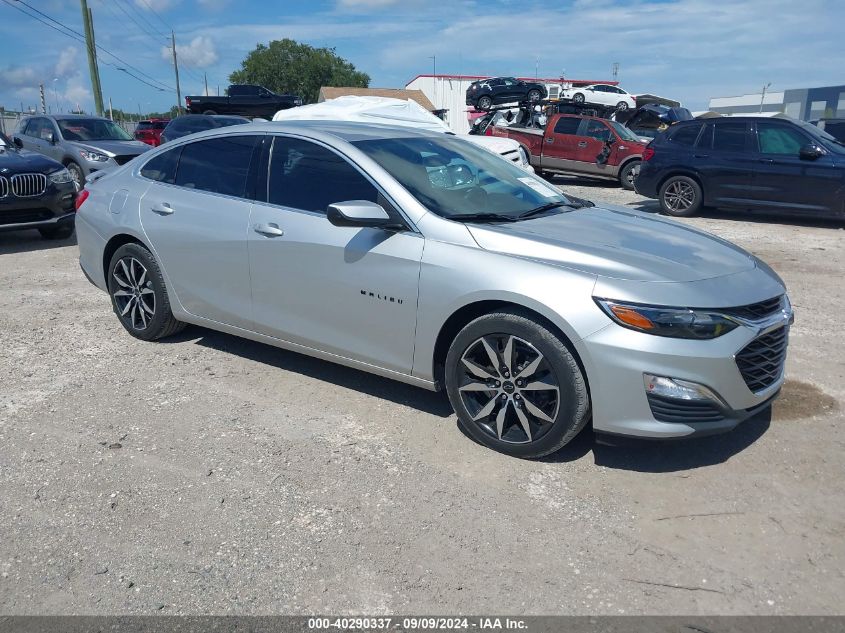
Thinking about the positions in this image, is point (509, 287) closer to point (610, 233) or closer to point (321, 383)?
point (610, 233)

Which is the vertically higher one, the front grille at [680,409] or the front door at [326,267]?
the front door at [326,267]

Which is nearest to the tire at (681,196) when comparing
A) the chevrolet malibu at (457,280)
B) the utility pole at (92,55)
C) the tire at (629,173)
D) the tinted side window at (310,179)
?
the tire at (629,173)

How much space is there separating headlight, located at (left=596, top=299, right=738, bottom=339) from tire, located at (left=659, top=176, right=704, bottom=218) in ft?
30.7

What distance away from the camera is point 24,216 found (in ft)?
29.8

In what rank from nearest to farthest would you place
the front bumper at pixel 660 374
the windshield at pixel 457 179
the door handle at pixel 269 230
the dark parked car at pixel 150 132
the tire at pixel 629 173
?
the front bumper at pixel 660 374 < the windshield at pixel 457 179 < the door handle at pixel 269 230 < the tire at pixel 629 173 < the dark parked car at pixel 150 132

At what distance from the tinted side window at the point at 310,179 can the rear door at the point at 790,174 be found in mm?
9097

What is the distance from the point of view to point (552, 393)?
11.4 feet

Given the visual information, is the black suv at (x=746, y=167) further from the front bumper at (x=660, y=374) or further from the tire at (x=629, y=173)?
the front bumper at (x=660, y=374)

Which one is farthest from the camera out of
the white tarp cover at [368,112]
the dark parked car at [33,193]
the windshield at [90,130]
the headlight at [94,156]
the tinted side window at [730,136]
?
the windshield at [90,130]

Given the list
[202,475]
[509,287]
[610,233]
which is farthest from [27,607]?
[610,233]

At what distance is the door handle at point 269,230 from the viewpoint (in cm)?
430

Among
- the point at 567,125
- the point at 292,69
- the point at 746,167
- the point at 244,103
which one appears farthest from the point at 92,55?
the point at 292,69

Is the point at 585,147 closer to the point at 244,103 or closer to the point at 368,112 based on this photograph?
the point at 368,112

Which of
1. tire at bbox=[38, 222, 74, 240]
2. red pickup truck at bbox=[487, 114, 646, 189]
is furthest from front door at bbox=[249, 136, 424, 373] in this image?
red pickup truck at bbox=[487, 114, 646, 189]
